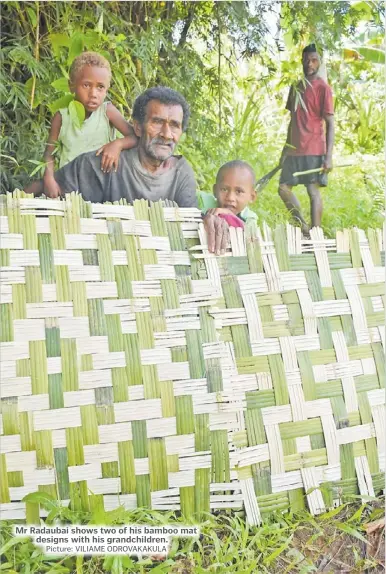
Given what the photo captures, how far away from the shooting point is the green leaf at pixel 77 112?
1.00 m

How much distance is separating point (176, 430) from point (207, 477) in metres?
0.09

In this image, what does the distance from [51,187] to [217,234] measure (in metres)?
0.28

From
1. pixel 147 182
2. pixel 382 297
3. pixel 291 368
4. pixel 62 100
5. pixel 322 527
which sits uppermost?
pixel 62 100

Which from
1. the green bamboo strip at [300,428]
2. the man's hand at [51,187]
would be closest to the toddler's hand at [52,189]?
the man's hand at [51,187]

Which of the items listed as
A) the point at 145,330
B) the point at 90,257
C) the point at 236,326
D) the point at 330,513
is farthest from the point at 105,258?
the point at 330,513

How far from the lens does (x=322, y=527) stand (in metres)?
0.97

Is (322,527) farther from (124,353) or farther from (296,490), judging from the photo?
(124,353)

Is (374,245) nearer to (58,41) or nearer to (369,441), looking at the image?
(369,441)

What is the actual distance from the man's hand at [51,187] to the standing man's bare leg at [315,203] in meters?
0.42

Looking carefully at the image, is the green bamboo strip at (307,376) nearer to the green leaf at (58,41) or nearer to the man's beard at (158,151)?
the man's beard at (158,151)

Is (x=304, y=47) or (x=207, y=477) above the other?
(x=304, y=47)

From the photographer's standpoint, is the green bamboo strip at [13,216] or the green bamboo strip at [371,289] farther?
the green bamboo strip at [371,289]

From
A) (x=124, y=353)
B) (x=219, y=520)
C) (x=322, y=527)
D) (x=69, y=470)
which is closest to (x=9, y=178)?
(x=124, y=353)

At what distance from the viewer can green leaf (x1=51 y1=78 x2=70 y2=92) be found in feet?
3.26
